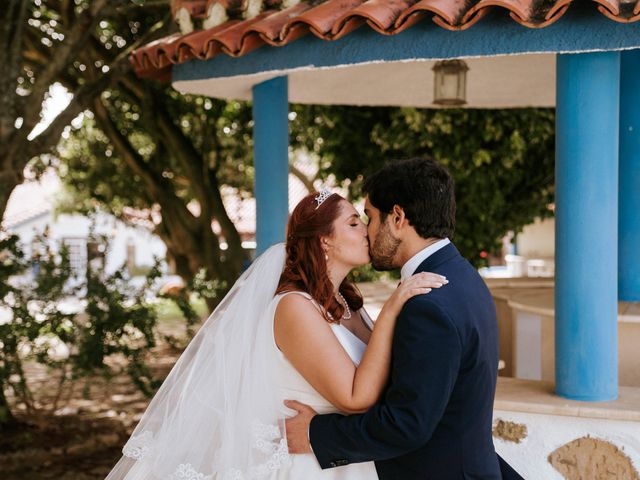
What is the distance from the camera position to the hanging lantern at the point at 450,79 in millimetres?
5418

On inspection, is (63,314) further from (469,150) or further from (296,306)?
(469,150)

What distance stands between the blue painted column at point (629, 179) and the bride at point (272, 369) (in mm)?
2735

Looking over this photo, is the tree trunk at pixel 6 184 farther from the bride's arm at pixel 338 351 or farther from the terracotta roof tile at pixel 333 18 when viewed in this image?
the bride's arm at pixel 338 351

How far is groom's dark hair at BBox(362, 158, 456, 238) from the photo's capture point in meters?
2.65

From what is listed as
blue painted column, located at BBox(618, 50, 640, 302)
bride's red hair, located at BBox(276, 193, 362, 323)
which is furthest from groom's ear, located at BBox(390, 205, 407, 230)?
blue painted column, located at BBox(618, 50, 640, 302)

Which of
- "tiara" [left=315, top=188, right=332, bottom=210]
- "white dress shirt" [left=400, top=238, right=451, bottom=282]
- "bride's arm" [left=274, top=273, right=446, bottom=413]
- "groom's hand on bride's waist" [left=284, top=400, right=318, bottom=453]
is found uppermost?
"tiara" [left=315, top=188, right=332, bottom=210]

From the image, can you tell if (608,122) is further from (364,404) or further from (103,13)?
(103,13)

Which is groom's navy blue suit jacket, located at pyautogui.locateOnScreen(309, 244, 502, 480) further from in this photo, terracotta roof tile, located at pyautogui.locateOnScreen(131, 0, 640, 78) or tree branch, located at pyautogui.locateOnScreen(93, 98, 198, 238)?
tree branch, located at pyautogui.locateOnScreen(93, 98, 198, 238)

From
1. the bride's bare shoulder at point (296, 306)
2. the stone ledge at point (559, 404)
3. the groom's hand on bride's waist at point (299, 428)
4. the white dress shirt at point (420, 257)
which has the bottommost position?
the stone ledge at point (559, 404)

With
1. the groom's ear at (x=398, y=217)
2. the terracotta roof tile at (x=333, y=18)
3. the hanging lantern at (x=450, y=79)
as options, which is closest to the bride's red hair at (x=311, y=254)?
the groom's ear at (x=398, y=217)

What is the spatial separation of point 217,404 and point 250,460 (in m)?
0.24

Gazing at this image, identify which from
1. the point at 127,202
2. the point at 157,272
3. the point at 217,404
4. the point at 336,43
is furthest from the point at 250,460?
the point at 127,202

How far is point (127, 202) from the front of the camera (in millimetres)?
14008

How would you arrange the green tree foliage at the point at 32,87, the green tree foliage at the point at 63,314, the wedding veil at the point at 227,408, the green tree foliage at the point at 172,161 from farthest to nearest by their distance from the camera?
the green tree foliage at the point at 172,161
the green tree foliage at the point at 63,314
the green tree foliage at the point at 32,87
the wedding veil at the point at 227,408
